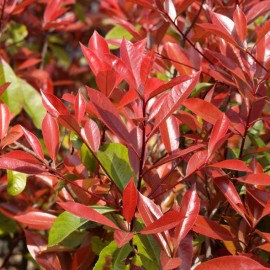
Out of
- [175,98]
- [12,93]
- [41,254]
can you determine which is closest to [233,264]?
[175,98]

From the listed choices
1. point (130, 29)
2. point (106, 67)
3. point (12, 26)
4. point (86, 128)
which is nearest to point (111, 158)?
point (86, 128)

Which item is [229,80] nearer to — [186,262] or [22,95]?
[186,262]

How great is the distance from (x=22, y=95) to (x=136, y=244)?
902 mm

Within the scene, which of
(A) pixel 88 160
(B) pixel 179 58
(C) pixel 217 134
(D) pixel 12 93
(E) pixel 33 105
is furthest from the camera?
(E) pixel 33 105

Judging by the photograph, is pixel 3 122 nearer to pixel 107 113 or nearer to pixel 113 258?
pixel 107 113

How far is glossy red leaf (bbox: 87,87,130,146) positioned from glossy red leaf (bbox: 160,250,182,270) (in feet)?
0.81

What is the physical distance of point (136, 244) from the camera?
114cm

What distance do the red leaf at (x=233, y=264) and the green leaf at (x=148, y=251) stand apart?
0.11m

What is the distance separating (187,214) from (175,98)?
225mm

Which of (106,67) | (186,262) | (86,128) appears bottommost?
(186,262)

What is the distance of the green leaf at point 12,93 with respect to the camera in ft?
5.90

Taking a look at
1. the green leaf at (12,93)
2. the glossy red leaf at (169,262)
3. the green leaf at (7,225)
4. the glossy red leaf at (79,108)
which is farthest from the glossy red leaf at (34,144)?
the green leaf at (7,225)

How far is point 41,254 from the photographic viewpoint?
4.40ft

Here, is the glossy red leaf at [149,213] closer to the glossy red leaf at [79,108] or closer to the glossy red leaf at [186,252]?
the glossy red leaf at [186,252]
